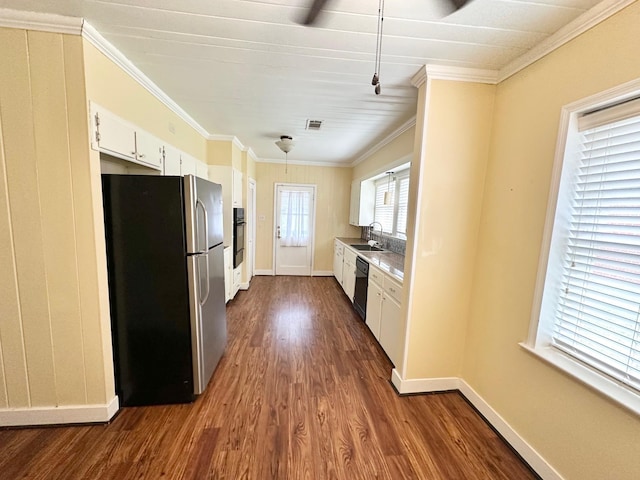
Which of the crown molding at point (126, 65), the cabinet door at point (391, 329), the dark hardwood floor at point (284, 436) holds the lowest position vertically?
the dark hardwood floor at point (284, 436)

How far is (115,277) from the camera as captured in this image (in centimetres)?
181

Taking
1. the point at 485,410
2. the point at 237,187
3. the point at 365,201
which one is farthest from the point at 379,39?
the point at 365,201

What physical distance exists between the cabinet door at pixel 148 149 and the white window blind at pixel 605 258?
2.96 m

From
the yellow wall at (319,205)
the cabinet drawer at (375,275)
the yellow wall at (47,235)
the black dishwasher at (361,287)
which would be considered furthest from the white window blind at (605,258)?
the yellow wall at (319,205)

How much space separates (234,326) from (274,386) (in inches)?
50.6

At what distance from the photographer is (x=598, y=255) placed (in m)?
1.32

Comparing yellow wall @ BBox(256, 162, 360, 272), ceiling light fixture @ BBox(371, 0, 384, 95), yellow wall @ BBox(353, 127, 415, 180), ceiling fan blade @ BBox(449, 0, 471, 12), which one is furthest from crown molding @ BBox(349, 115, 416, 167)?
ceiling fan blade @ BBox(449, 0, 471, 12)

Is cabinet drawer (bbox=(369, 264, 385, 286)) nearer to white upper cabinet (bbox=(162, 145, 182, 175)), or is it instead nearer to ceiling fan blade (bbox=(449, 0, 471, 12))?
ceiling fan blade (bbox=(449, 0, 471, 12))

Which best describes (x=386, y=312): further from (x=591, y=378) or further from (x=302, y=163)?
(x=302, y=163)

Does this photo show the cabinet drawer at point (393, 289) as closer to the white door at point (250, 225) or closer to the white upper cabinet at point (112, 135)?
the white upper cabinet at point (112, 135)

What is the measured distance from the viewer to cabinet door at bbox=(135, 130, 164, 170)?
2051 mm

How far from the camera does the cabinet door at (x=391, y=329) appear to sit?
90.5 inches

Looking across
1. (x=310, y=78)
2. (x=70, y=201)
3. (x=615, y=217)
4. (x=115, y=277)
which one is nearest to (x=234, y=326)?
(x=115, y=277)

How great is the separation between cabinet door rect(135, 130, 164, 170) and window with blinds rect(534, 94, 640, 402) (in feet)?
9.50
